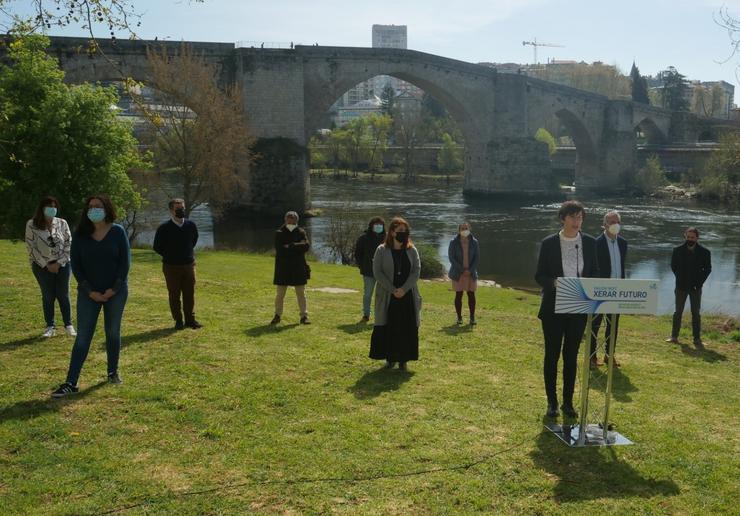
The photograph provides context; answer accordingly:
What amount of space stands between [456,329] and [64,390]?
542cm

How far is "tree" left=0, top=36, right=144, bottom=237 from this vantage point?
14.5m

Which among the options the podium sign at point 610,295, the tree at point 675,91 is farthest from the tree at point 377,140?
the podium sign at point 610,295

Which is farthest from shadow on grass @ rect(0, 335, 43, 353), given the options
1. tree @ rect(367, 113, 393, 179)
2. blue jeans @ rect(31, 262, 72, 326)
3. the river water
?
tree @ rect(367, 113, 393, 179)

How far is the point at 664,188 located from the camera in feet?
185

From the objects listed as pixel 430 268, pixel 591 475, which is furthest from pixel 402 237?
pixel 430 268

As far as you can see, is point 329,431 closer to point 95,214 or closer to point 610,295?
point 610,295

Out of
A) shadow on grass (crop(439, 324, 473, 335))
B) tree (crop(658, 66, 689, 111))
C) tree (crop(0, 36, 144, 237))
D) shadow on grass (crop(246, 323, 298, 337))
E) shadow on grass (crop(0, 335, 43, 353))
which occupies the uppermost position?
tree (crop(658, 66, 689, 111))

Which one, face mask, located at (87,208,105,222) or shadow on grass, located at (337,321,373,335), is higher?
face mask, located at (87,208,105,222)

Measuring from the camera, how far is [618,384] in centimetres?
712

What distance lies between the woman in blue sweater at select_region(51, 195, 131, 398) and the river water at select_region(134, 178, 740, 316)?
Answer: 14.5 m

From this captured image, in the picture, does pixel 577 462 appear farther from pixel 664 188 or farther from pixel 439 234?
pixel 664 188

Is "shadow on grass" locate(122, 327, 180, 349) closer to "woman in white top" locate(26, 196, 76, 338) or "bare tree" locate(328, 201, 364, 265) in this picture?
"woman in white top" locate(26, 196, 76, 338)

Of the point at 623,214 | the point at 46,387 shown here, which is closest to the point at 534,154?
the point at 623,214

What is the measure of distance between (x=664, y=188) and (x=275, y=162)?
32806 millimetres
